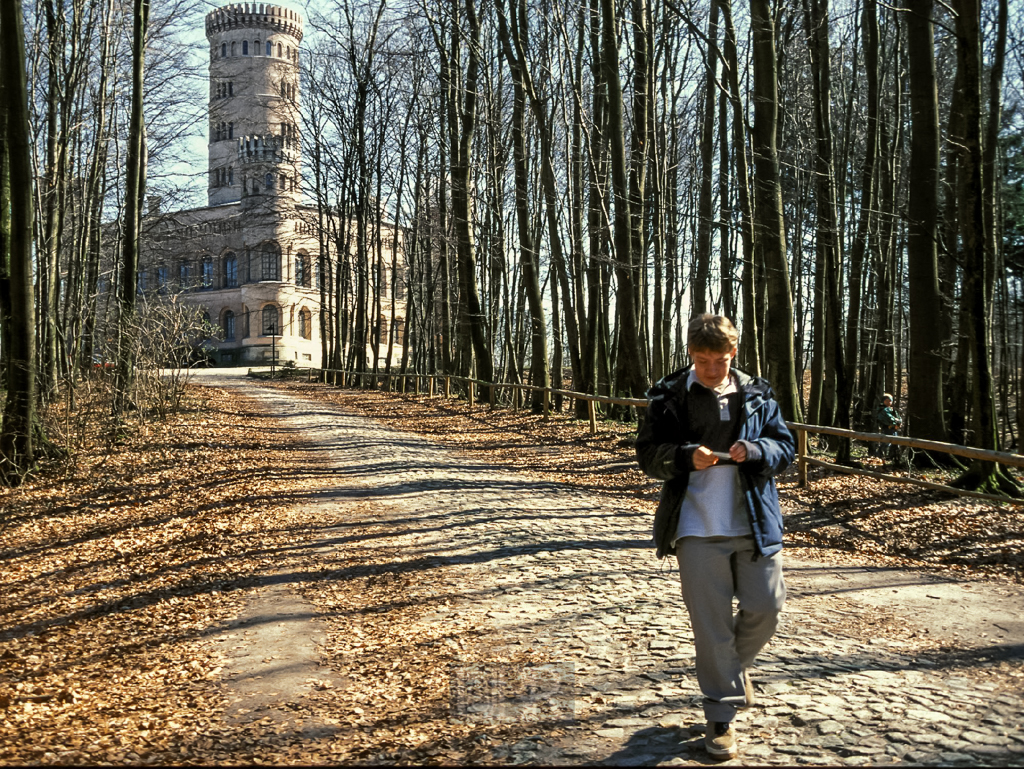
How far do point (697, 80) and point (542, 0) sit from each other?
716 cm

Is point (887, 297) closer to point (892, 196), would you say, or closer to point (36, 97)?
point (892, 196)

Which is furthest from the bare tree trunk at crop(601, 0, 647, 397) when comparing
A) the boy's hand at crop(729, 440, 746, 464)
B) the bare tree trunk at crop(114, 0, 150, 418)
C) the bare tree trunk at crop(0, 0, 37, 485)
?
the boy's hand at crop(729, 440, 746, 464)

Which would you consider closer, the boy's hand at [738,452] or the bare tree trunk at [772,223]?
the boy's hand at [738,452]

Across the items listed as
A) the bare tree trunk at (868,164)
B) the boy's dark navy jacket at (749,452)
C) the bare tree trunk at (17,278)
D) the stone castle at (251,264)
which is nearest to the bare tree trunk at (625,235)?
the bare tree trunk at (868,164)

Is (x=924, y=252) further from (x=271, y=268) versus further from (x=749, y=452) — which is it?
(x=271, y=268)

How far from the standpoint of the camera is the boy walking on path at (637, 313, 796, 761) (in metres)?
3.84

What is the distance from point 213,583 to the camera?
7.54 metres

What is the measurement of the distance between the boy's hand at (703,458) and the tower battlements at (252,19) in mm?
77106

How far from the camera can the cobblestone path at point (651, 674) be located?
3.90 m

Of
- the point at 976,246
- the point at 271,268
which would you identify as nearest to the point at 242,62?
the point at 271,268

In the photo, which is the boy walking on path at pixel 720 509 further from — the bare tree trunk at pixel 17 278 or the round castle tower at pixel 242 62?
the round castle tower at pixel 242 62

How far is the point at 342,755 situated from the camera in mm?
4031

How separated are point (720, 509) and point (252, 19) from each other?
261 feet

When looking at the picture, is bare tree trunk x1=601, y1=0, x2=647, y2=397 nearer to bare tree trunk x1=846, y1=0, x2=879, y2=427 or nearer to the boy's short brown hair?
bare tree trunk x1=846, y1=0, x2=879, y2=427
